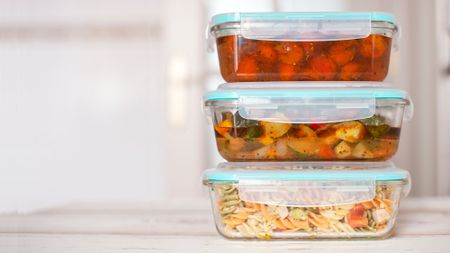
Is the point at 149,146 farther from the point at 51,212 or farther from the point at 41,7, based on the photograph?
the point at 51,212

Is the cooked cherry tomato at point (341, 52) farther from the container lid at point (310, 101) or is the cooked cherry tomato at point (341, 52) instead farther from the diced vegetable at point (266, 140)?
the diced vegetable at point (266, 140)

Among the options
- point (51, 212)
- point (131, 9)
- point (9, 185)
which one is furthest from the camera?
point (9, 185)

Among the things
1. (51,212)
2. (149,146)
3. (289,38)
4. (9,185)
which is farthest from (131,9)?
(289,38)

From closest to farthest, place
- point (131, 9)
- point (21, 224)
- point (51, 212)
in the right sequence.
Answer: point (21, 224) → point (51, 212) → point (131, 9)

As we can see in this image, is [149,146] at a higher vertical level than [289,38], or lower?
lower

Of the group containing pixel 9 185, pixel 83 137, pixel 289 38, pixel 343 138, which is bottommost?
pixel 9 185

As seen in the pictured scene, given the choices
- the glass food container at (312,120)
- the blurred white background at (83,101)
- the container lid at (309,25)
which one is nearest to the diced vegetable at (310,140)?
the glass food container at (312,120)

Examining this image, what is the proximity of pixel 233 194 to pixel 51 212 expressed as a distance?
43 cm

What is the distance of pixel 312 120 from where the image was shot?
837 mm

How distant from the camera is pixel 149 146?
263 centimetres

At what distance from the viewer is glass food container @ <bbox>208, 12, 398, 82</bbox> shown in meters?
0.85

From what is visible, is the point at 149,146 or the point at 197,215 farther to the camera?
the point at 149,146

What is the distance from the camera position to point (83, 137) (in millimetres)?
2680

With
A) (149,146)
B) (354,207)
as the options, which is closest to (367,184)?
(354,207)
